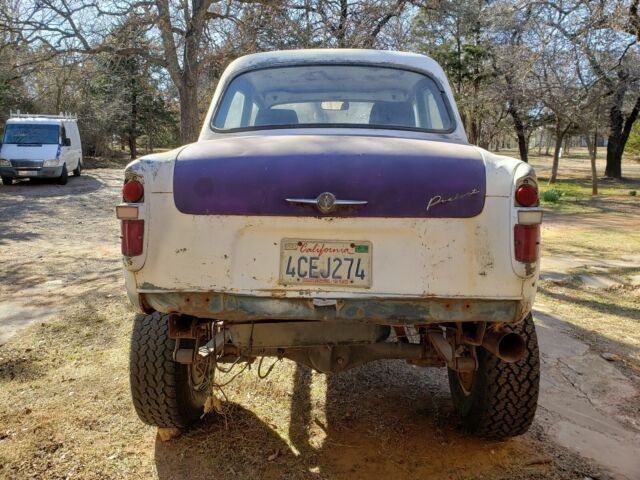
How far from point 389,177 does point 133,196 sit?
3.66 ft

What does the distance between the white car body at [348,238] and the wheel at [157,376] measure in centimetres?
56

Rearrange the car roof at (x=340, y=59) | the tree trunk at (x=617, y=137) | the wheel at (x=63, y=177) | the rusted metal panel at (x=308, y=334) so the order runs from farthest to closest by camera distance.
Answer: the tree trunk at (x=617, y=137), the wheel at (x=63, y=177), the car roof at (x=340, y=59), the rusted metal panel at (x=308, y=334)

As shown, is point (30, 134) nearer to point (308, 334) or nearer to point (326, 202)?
point (308, 334)

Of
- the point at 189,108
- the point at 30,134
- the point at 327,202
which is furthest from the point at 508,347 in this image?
the point at 30,134

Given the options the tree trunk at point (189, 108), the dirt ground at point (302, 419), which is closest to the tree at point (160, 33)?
the tree trunk at point (189, 108)

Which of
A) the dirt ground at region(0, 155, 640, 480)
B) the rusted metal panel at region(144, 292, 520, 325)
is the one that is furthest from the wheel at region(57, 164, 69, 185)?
the rusted metal panel at region(144, 292, 520, 325)

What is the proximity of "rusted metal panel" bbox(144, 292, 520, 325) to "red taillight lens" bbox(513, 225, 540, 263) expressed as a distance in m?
0.20

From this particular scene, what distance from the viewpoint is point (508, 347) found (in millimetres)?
2588

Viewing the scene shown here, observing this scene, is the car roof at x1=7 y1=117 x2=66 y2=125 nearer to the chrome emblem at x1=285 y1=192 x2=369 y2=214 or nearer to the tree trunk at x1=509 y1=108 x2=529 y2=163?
the tree trunk at x1=509 y1=108 x2=529 y2=163

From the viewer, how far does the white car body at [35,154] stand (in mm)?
17719

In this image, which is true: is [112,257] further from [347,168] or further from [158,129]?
[158,129]

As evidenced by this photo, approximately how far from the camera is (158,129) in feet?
127

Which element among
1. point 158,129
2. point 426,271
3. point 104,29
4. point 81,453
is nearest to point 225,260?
point 426,271

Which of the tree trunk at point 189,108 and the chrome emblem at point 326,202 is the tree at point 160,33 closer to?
the tree trunk at point 189,108
